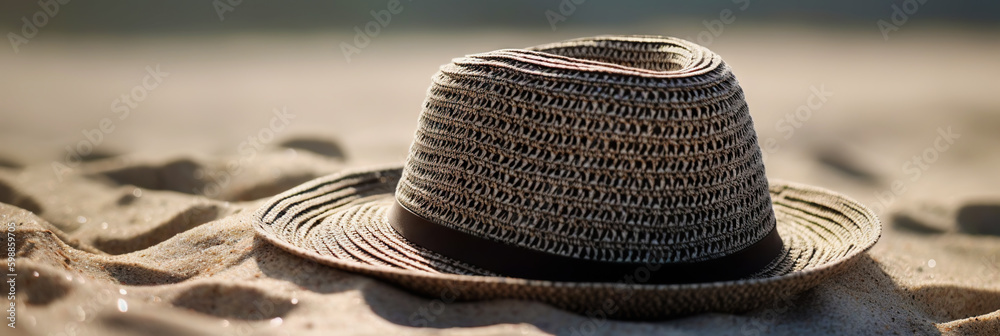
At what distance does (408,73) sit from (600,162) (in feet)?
23.1

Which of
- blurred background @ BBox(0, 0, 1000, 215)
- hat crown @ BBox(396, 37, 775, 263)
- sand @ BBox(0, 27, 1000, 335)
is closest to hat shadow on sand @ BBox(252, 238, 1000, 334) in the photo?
sand @ BBox(0, 27, 1000, 335)

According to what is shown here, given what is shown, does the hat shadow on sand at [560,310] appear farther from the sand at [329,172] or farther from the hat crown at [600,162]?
the hat crown at [600,162]

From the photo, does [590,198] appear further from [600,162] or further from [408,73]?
[408,73]

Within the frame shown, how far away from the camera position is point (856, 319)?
215 centimetres

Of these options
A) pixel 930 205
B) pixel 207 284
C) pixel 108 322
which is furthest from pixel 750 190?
pixel 930 205

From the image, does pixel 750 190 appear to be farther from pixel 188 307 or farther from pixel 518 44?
pixel 518 44

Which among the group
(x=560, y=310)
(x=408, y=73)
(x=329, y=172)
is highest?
(x=560, y=310)

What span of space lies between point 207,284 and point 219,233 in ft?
2.06

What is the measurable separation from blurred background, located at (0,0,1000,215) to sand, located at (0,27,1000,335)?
0.04 metres

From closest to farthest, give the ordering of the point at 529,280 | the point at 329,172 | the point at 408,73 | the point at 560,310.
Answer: the point at 560,310
the point at 529,280
the point at 329,172
the point at 408,73

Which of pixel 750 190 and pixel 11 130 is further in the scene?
pixel 11 130

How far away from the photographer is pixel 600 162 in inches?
79.4

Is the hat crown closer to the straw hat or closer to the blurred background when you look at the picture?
the straw hat

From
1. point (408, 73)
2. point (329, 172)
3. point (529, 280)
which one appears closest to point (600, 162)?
point (529, 280)
